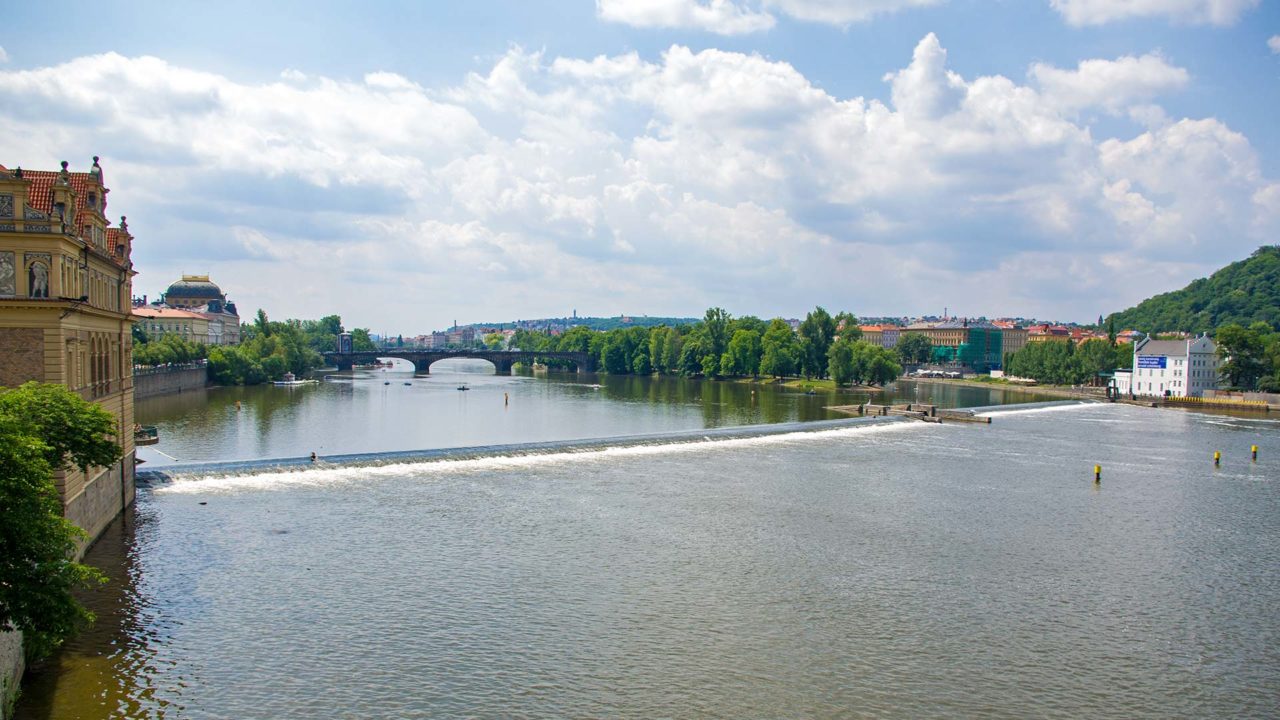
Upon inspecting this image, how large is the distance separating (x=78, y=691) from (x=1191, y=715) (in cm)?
2058

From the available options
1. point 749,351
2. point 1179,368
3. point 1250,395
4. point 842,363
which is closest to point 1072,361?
point 1179,368

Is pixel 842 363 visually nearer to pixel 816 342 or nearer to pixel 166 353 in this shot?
pixel 816 342

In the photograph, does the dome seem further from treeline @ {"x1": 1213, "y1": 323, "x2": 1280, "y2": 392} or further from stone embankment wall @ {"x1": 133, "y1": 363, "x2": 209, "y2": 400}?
treeline @ {"x1": 1213, "y1": 323, "x2": 1280, "y2": 392}

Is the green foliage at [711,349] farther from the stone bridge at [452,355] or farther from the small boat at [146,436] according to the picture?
the small boat at [146,436]

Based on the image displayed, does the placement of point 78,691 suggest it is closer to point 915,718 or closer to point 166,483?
point 915,718

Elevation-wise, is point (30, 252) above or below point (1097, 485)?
above

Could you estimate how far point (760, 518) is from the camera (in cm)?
3173

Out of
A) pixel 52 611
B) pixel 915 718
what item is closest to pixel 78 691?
pixel 52 611

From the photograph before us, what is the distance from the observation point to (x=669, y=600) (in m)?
22.2

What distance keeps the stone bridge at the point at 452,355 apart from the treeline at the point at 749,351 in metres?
3.65

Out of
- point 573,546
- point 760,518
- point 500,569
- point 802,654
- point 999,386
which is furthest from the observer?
point 999,386

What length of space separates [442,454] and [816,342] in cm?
9118

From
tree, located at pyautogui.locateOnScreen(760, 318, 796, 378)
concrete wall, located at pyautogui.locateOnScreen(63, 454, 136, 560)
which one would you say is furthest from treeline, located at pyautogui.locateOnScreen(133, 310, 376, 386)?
tree, located at pyautogui.locateOnScreen(760, 318, 796, 378)

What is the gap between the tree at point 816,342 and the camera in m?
126
